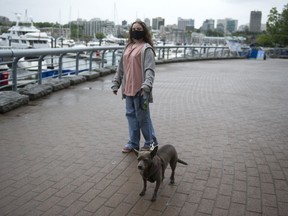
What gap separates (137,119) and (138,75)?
2.20 ft

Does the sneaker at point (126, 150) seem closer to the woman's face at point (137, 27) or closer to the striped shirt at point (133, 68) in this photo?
the striped shirt at point (133, 68)

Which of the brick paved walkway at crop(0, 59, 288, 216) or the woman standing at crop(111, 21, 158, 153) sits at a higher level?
the woman standing at crop(111, 21, 158, 153)

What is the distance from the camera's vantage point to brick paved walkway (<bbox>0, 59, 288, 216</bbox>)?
387cm

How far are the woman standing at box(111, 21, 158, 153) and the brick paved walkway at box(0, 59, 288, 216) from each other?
2.01ft

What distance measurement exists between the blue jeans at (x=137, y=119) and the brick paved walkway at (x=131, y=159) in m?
0.30

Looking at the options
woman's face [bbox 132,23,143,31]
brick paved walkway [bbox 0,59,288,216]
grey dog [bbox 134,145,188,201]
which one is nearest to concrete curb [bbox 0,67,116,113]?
brick paved walkway [bbox 0,59,288,216]

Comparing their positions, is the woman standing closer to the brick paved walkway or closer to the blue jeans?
the blue jeans

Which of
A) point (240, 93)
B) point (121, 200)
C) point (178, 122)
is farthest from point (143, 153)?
point (240, 93)

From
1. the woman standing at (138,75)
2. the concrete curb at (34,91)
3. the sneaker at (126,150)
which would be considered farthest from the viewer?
the concrete curb at (34,91)

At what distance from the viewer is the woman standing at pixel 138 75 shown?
4.83 m

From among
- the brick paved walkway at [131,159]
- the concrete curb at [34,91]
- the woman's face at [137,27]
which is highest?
the woman's face at [137,27]

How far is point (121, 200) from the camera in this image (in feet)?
13.0

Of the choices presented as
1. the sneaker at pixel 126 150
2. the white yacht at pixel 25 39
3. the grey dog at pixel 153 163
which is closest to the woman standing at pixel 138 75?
the sneaker at pixel 126 150

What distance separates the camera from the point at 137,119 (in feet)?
17.1
